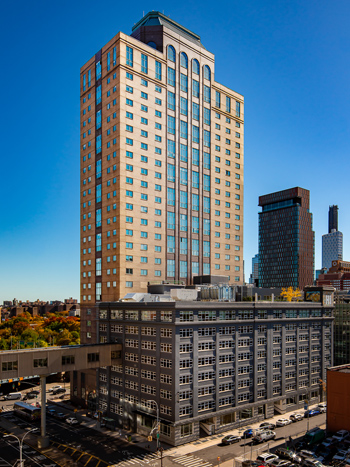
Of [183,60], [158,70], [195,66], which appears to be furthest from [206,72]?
[158,70]

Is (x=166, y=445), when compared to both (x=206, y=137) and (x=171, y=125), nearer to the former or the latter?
(x=171, y=125)

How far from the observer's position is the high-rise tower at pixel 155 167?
300 feet

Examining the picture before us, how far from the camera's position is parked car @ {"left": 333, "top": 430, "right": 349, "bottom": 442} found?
219 feet

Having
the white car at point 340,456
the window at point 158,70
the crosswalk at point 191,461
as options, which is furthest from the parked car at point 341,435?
the window at point 158,70

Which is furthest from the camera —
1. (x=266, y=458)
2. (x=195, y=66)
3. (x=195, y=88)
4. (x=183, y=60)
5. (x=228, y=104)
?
(x=228, y=104)

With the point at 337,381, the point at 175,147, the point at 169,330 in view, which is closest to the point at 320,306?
the point at 337,381

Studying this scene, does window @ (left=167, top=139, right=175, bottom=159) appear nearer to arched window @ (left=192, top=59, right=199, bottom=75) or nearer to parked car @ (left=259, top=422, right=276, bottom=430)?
arched window @ (left=192, top=59, right=199, bottom=75)

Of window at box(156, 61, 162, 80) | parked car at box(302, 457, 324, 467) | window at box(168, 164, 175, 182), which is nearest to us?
parked car at box(302, 457, 324, 467)

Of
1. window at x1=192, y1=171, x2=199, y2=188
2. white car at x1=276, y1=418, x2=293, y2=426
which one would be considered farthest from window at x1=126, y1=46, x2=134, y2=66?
white car at x1=276, y1=418, x2=293, y2=426

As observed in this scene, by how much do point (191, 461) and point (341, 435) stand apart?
27.1m

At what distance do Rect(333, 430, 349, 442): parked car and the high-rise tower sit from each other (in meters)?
47.5

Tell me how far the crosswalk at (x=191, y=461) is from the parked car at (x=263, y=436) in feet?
39.9

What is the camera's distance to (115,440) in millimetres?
70812

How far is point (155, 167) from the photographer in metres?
96.5
